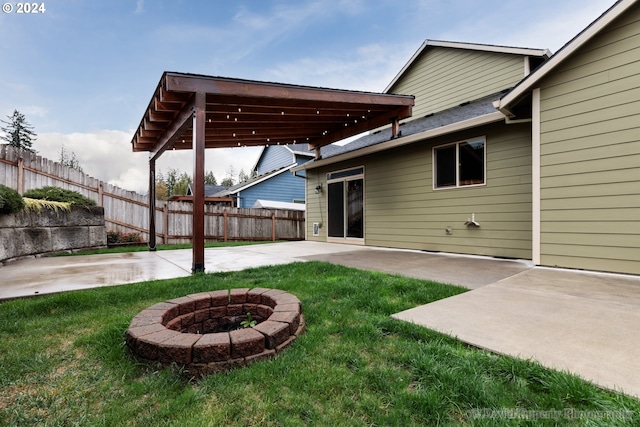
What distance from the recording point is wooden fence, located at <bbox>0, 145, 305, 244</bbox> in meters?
6.51

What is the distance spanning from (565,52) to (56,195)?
9749mm

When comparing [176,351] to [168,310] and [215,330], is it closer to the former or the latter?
[168,310]

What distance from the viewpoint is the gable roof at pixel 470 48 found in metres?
6.34

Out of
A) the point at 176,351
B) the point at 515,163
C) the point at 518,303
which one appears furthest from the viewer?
the point at 515,163

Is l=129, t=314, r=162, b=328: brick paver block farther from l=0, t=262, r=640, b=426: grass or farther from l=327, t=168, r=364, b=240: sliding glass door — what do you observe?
l=327, t=168, r=364, b=240: sliding glass door

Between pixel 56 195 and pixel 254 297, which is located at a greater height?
pixel 56 195

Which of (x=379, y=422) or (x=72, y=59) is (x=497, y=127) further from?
(x=72, y=59)

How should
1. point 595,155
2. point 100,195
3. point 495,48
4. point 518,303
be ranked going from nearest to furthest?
Answer: point 518,303 → point 595,155 → point 495,48 → point 100,195

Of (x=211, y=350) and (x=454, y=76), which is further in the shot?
(x=454, y=76)

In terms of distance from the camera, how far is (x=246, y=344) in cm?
158

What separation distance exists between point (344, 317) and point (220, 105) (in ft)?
14.0

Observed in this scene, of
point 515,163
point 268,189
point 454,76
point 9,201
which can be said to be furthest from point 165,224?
point 454,76

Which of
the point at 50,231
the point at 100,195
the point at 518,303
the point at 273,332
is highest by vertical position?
the point at 100,195

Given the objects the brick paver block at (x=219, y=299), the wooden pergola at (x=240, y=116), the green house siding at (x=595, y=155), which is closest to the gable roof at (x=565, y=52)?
the green house siding at (x=595, y=155)
